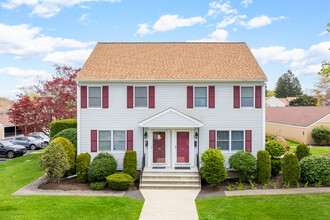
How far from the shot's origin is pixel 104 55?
655 inches

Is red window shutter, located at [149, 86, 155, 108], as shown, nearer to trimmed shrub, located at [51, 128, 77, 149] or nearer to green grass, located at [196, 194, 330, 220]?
trimmed shrub, located at [51, 128, 77, 149]

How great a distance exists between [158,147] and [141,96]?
10.8 feet

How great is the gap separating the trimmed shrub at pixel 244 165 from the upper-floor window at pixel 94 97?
8.60 metres

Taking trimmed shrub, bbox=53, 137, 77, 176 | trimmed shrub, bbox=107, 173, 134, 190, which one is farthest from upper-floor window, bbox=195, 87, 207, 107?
trimmed shrub, bbox=53, 137, 77, 176

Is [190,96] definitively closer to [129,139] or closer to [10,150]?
[129,139]

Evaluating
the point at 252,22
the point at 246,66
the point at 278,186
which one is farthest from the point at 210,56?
the point at 278,186

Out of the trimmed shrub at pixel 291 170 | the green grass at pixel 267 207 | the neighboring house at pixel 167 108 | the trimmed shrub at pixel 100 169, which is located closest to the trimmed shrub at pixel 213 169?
the green grass at pixel 267 207

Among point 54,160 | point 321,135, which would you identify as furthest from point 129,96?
point 321,135

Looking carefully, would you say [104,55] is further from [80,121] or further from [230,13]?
[230,13]

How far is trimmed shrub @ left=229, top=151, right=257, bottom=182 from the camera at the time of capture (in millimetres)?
12375

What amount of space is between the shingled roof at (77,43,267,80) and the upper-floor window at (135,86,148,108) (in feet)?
2.42

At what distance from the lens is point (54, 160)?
12.2 meters

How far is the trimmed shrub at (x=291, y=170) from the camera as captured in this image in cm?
1196

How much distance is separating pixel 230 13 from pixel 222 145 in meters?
9.98
